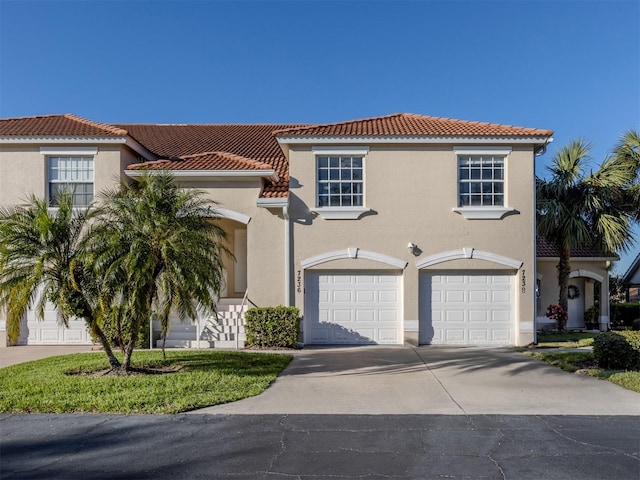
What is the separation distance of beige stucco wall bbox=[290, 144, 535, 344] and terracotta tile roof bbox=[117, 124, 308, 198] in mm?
1208

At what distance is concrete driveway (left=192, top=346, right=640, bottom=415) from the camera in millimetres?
7441

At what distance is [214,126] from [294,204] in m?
10.2

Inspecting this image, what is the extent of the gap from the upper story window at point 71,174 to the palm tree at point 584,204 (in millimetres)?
14710

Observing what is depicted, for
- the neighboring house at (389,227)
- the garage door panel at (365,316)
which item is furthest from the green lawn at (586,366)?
the garage door panel at (365,316)

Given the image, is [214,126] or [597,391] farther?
[214,126]

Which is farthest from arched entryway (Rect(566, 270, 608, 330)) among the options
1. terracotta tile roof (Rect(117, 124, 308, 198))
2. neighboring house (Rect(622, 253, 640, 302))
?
terracotta tile roof (Rect(117, 124, 308, 198))

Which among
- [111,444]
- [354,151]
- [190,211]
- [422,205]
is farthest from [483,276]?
[111,444]

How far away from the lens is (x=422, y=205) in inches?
551

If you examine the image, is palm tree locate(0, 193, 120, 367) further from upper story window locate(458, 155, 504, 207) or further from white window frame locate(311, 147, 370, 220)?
upper story window locate(458, 155, 504, 207)

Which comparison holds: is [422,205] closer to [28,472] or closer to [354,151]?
[354,151]

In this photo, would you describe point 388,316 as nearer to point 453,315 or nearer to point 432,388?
point 453,315

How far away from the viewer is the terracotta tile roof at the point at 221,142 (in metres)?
16.4

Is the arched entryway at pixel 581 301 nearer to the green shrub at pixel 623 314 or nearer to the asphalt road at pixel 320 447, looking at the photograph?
the green shrub at pixel 623 314

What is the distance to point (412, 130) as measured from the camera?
46.3 ft
